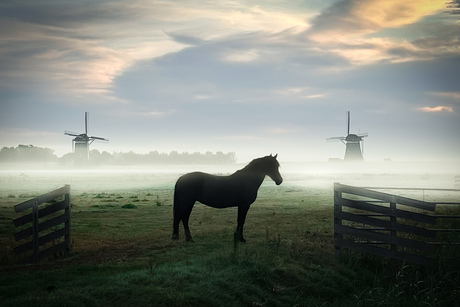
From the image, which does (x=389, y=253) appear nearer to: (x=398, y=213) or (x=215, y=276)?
(x=398, y=213)

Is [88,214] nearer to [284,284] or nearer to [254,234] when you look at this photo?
[254,234]

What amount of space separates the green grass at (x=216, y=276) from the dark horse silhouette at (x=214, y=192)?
3.38 feet

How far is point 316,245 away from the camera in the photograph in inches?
544

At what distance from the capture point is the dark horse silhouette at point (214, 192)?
14711mm

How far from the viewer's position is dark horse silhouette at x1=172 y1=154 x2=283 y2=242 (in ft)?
48.3

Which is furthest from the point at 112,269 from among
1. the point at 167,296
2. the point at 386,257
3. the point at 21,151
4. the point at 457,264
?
the point at 21,151

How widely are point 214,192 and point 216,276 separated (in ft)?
17.8

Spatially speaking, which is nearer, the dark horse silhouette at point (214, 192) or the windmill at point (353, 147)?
the dark horse silhouette at point (214, 192)

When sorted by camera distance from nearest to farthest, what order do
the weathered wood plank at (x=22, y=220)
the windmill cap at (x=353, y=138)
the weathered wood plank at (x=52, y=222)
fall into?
the weathered wood plank at (x=22, y=220), the weathered wood plank at (x=52, y=222), the windmill cap at (x=353, y=138)

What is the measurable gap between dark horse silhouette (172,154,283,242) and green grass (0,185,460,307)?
3.38 ft

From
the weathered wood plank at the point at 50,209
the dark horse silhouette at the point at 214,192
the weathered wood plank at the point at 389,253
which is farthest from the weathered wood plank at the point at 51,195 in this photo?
the weathered wood plank at the point at 389,253

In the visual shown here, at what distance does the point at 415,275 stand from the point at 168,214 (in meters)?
14.9

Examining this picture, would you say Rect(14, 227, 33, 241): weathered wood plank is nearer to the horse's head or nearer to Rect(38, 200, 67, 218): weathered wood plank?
Rect(38, 200, 67, 218): weathered wood plank

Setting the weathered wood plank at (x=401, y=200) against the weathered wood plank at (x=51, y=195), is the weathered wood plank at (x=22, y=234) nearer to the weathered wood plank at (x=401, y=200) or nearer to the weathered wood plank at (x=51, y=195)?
the weathered wood plank at (x=51, y=195)
